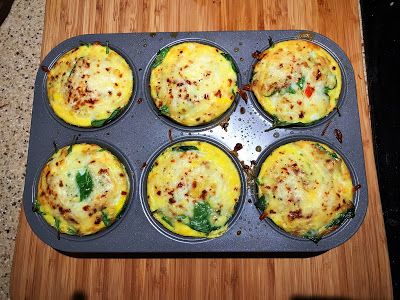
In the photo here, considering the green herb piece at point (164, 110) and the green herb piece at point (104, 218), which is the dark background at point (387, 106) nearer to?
the green herb piece at point (164, 110)

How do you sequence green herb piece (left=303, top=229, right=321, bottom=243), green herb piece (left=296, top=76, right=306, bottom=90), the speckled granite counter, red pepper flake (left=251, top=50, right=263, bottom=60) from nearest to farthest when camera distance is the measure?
1. green herb piece (left=303, top=229, right=321, bottom=243)
2. green herb piece (left=296, top=76, right=306, bottom=90)
3. red pepper flake (left=251, top=50, right=263, bottom=60)
4. the speckled granite counter

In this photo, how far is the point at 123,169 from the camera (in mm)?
2145

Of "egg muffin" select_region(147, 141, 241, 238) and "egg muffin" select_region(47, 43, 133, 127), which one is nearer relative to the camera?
"egg muffin" select_region(147, 141, 241, 238)

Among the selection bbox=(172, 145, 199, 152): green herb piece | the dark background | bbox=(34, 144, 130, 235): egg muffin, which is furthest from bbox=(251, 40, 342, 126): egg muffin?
bbox=(34, 144, 130, 235): egg muffin

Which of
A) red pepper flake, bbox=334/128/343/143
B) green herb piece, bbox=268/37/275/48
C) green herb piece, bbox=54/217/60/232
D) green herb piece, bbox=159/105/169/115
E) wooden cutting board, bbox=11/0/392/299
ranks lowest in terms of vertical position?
wooden cutting board, bbox=11/0/392/299

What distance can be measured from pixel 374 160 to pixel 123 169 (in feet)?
5.08

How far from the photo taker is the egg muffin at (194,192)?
2033 mm

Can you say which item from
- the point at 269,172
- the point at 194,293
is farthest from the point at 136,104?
the point at 194,293

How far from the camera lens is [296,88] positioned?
2.12 meters

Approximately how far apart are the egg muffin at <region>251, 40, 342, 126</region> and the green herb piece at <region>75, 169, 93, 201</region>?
1075 mm

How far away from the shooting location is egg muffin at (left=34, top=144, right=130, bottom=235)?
2.05 meters

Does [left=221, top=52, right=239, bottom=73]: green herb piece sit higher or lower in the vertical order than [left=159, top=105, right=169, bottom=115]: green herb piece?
higher

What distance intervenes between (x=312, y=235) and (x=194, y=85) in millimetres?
1067

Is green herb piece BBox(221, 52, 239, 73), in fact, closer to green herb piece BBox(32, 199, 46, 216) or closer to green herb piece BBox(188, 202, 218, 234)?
green herb piece BBox(188, 202, 218, 234)
